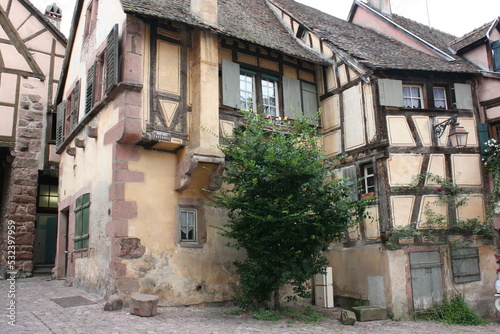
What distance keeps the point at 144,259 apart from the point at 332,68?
6.95 m

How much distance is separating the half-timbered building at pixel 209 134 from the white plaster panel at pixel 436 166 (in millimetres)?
33

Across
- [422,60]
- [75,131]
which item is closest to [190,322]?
[75,131]

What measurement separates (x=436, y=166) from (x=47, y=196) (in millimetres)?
13817

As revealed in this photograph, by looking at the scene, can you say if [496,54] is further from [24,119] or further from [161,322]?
[24,119]

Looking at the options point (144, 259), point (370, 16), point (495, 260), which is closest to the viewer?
point (144, 259)

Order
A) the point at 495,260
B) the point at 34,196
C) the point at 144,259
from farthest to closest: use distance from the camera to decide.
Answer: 1. the point at 34,196
2. the point at 495,260
3. the point at 144,259

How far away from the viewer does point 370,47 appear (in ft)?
42.8

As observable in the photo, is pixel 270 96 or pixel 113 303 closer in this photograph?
pixel 113 303

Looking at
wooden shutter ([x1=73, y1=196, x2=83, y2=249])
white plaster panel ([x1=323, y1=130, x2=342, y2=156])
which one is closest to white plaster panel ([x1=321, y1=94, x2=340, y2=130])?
white plaster panel ([x1=323, y1=130, x2=342, y2=156])

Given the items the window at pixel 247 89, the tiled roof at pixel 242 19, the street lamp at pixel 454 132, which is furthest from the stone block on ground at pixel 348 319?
the tiled roof at pixel 242 19

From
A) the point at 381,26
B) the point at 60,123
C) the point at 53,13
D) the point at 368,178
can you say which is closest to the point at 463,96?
the point at 368,178

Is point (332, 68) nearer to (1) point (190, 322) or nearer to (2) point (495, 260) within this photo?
(2) point (495, 260)

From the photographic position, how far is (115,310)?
869 cm

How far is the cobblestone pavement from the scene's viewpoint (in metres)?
7.36
